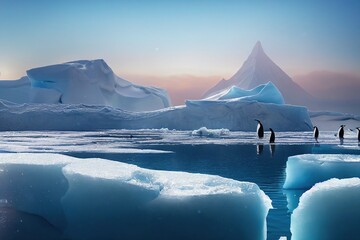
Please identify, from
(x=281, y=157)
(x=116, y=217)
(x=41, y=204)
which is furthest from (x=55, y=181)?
(x=281, y=157)

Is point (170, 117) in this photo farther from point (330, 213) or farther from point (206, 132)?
point (330, 213)

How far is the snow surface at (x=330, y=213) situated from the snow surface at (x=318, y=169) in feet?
12.4

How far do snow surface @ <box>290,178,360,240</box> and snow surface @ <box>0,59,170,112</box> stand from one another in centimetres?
4419

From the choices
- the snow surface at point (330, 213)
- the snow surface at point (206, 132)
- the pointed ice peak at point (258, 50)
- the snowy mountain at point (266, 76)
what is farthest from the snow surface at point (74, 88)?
the snow surface at point (330, 213)

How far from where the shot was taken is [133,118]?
3947 centimetres

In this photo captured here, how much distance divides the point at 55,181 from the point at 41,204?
0.33 meters

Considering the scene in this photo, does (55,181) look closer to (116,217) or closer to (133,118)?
(116,217)

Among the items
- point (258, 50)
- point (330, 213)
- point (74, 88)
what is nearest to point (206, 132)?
point (74, 88)

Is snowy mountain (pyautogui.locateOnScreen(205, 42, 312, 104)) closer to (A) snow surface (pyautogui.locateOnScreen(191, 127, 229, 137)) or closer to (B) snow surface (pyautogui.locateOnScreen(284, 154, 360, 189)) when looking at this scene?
(A) snow surface (pyautogui.locateOnScreen(191, 127, 229, 137))

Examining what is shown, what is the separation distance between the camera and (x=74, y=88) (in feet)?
153

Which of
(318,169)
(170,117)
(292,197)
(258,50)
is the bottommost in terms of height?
(170,117)

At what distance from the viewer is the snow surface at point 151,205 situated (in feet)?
12.0

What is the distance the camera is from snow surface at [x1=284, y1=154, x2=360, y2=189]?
7551mm

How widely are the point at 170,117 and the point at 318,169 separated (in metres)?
30.5
